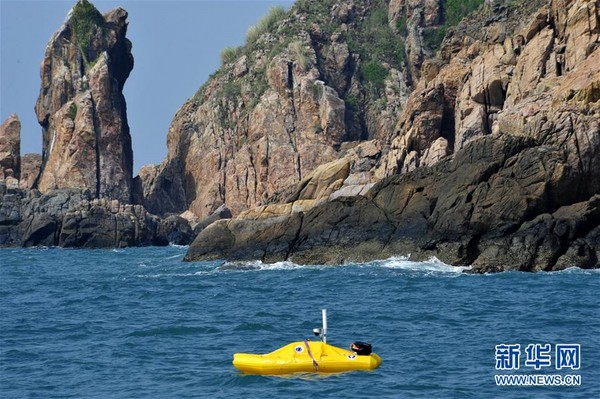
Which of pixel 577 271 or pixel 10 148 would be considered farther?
pixel 10 148

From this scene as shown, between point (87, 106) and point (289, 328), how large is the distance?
80995 mm

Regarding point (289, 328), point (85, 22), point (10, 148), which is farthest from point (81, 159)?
point (289, 328)

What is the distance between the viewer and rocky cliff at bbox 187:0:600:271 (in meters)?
44.7

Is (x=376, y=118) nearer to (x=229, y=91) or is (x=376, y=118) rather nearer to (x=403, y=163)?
(x=229, y=91)

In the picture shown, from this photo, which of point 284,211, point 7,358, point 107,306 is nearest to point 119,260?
point 284,211

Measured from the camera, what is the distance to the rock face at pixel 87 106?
105000mm

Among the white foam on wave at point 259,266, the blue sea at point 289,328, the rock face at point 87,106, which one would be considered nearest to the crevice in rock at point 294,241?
the white foam on wave at point 259,266

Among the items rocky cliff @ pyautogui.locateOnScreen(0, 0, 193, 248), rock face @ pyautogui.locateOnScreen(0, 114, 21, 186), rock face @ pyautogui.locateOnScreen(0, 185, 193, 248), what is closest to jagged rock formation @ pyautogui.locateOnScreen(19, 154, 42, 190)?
rocky cliff @ pyautogui.locateOnScreen(0, 0, 193, 248)

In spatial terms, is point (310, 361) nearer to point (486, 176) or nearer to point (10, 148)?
point (486, 176)

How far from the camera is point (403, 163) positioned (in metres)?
62.7

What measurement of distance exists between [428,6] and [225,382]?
81.9m

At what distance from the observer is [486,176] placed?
47.1 metres

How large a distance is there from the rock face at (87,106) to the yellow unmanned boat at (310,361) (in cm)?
8188

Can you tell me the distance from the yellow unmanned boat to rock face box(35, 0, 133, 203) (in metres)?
81.9
